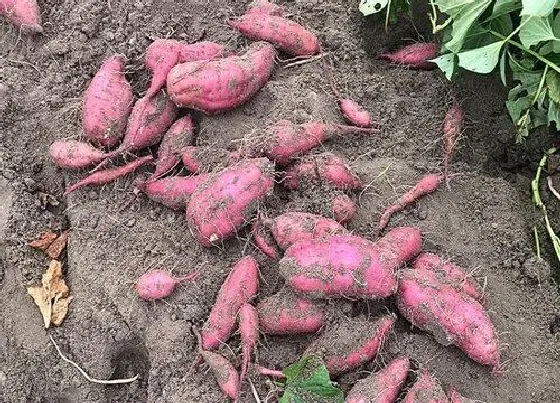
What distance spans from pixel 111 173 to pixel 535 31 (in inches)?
65.9

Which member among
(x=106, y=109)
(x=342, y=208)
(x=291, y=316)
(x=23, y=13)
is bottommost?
(x=291, y=316)

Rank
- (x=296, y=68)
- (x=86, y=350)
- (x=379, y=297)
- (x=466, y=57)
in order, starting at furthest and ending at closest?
(x=296, y=68) < (x=466, y=57) < (x=86, y=350) < (x=379, y=297)

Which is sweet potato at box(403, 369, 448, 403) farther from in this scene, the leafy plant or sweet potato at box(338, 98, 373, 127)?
sweet potato at box(338, 98, 373, 127)

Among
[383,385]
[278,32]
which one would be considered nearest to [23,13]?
[278,32]

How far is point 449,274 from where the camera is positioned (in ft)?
8.02

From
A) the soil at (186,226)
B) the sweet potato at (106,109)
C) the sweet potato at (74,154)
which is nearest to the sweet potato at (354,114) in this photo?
the soil at (186,226)

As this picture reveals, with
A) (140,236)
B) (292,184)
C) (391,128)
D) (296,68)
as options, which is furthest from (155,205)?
(391,128)

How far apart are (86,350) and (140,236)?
0.45 m

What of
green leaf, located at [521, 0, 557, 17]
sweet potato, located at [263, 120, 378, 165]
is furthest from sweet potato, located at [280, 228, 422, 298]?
green leaf, located at [521, 0, 557, 17]

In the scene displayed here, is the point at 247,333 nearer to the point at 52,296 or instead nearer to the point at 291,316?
the point at 291,316

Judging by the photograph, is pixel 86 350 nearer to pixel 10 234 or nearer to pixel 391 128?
pixel 10 234

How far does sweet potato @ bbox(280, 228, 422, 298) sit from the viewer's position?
7.41 ft

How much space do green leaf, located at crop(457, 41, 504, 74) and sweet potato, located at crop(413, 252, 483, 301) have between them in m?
0.75

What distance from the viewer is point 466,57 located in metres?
2.69
